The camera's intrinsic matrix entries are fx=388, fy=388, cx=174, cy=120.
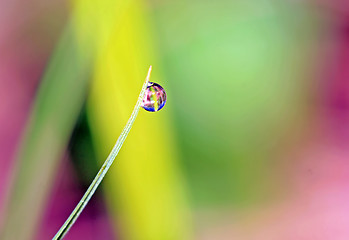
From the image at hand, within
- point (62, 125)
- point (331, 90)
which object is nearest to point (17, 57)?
point (62, 125)

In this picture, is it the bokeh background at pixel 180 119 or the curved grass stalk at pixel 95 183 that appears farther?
the bokeh background at pixel 180 119

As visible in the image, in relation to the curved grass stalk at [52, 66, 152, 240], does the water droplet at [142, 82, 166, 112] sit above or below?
above

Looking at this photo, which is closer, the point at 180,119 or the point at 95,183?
the point at 95,183

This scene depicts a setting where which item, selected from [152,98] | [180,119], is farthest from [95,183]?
[180,119]

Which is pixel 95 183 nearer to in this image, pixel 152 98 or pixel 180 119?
pixel 152 98

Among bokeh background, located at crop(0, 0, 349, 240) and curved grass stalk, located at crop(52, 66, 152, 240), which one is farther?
bokeh background, located at crop(0, 0, 349, 240)

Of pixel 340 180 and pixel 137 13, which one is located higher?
pixel 137 13

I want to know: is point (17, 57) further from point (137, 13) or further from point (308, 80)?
point (308, 80)

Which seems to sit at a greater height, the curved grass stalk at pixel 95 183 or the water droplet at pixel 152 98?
the water droplet at pixel 152 98
